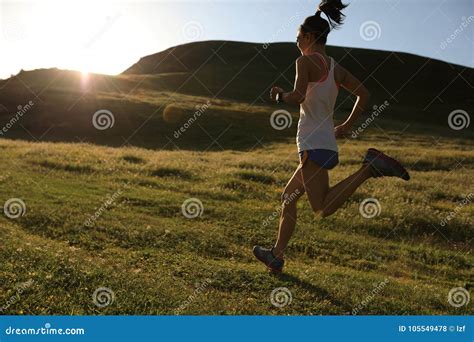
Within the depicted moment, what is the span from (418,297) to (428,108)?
89.6 m

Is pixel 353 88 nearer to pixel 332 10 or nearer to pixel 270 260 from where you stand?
pixel 332 10

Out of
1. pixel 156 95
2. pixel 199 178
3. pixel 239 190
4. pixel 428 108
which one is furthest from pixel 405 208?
pixel 428 108

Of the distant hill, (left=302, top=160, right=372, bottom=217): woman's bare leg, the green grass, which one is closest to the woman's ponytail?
(left=302, top=160, right=372, bottom=217): woman's bare leg

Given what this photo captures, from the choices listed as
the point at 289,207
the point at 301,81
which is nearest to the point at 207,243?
the point at 289,207

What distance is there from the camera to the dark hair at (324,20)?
25.1ft

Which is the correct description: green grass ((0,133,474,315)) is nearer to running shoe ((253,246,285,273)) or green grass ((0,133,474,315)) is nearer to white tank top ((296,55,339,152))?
running shoe ((253,246,285,273))

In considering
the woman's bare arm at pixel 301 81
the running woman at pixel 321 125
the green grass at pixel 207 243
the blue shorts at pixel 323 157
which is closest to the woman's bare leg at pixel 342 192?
the running woman at pixel 321 125

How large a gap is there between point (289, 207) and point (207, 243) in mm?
3877

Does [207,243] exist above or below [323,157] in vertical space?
below

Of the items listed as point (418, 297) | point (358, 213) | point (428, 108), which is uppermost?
point (428, 108)

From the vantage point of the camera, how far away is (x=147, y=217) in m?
14.4

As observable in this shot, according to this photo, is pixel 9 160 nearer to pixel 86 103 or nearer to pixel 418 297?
pixel 418 297

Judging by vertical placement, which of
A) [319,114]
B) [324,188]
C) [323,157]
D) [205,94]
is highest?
[205,94]

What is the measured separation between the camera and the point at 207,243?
11.9 meters
